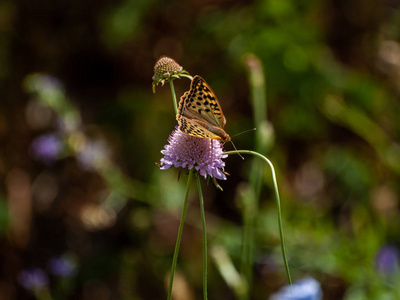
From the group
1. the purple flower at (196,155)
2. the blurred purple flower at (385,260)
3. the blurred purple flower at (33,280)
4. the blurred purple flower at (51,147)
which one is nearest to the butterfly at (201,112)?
the purple flower at (196,155)

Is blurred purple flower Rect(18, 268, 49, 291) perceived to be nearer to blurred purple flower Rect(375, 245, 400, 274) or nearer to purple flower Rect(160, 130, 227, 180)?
purple flower Rect(160, 130, 227, 180)

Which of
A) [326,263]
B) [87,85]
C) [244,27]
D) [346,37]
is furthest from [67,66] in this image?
[326,263]

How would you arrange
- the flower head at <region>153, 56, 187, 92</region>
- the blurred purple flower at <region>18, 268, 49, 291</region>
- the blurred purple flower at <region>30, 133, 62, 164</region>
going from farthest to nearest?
1. the blurred purple flower at <region>30, 133, 62, 164</region>
2. the blurred purple flower at <region>18, 268, 49, 291</region>
3. the flower head at <region>153, 56, 187, 92</region>

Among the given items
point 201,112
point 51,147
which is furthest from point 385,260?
point 51,147

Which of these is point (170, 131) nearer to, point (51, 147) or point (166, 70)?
point (51, 147)

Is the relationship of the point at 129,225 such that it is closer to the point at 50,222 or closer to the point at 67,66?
the point at 50,222

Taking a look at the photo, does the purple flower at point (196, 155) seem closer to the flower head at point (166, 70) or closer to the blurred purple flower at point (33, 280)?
the flower head at point (166, 70)

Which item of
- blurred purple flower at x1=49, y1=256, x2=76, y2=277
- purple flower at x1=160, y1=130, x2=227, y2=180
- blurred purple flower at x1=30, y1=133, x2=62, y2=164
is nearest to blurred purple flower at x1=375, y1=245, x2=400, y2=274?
purple flower at x1=160, y1=130, x2=227, y2=180
